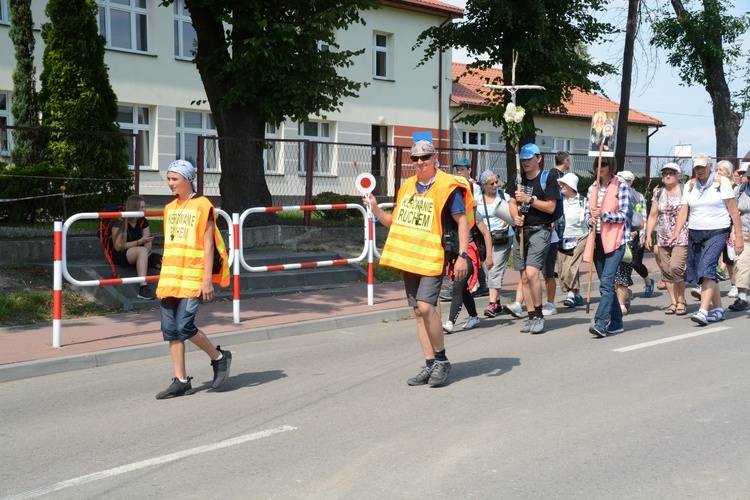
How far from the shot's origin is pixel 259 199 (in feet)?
52.0

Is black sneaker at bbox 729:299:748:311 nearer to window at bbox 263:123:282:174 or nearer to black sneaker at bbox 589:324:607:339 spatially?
black sneaker at bbox 589:324:607:339

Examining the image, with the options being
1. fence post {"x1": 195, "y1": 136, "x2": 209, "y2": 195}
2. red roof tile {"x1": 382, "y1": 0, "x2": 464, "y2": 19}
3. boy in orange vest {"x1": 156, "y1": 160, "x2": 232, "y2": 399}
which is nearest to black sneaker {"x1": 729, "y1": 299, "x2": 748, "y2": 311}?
boy in orange vest {"x1": 156, "y1": 160, "x2": 232, "y2": 399}

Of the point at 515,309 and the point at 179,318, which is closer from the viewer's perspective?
the point at 179,318

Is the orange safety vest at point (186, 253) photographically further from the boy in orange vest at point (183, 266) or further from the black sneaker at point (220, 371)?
the black sneaker at point (220, 371)

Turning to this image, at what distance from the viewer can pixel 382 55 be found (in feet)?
110

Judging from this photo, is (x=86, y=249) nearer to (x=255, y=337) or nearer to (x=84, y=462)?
(x=255, y=337)

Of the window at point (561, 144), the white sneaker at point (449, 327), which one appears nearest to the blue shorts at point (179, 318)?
the white sneaker at point (449, 327)

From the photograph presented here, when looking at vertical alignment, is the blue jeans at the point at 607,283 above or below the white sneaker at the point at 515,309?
above

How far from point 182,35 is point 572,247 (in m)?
18.9

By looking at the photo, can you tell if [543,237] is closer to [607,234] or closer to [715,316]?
[607,234]

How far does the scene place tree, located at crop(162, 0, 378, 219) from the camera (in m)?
14.4

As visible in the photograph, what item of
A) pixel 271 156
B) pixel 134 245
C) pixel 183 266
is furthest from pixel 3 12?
pixel 183 266

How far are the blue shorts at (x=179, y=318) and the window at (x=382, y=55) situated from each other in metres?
27.2

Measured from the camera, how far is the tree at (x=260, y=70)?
47.1ft
